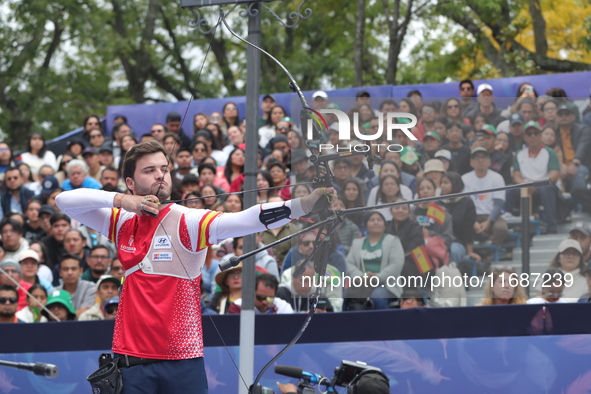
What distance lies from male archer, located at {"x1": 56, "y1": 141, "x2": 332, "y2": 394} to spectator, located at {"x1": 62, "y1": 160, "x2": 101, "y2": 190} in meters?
5.97

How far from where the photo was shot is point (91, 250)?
26.8 feet

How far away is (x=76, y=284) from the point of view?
786cm

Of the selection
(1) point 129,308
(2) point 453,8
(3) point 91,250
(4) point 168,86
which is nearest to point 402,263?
(1) point 129,308

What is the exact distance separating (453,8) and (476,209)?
6.88 m

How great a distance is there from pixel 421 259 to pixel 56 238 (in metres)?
4.32

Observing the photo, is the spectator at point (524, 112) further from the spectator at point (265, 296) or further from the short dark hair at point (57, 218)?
the short dark hair at point (57, 218)

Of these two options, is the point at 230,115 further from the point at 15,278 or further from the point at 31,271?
the point at 15,278

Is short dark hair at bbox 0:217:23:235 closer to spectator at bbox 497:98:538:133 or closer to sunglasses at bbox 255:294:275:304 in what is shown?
sunglasses at bbox 255:294:275:304

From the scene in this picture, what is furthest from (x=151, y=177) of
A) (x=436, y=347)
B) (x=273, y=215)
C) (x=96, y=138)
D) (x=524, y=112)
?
(x=96, y=138)

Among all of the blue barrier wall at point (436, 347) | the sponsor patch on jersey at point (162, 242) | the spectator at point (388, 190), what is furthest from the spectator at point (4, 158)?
the sponsor patch on jersey at point (162, 242)

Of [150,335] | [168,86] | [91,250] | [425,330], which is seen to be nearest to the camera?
[150,335]

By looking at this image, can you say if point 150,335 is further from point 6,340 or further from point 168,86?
Answer: point 168,86

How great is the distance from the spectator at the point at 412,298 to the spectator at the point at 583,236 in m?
1.12

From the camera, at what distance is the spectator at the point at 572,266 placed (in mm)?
5879
